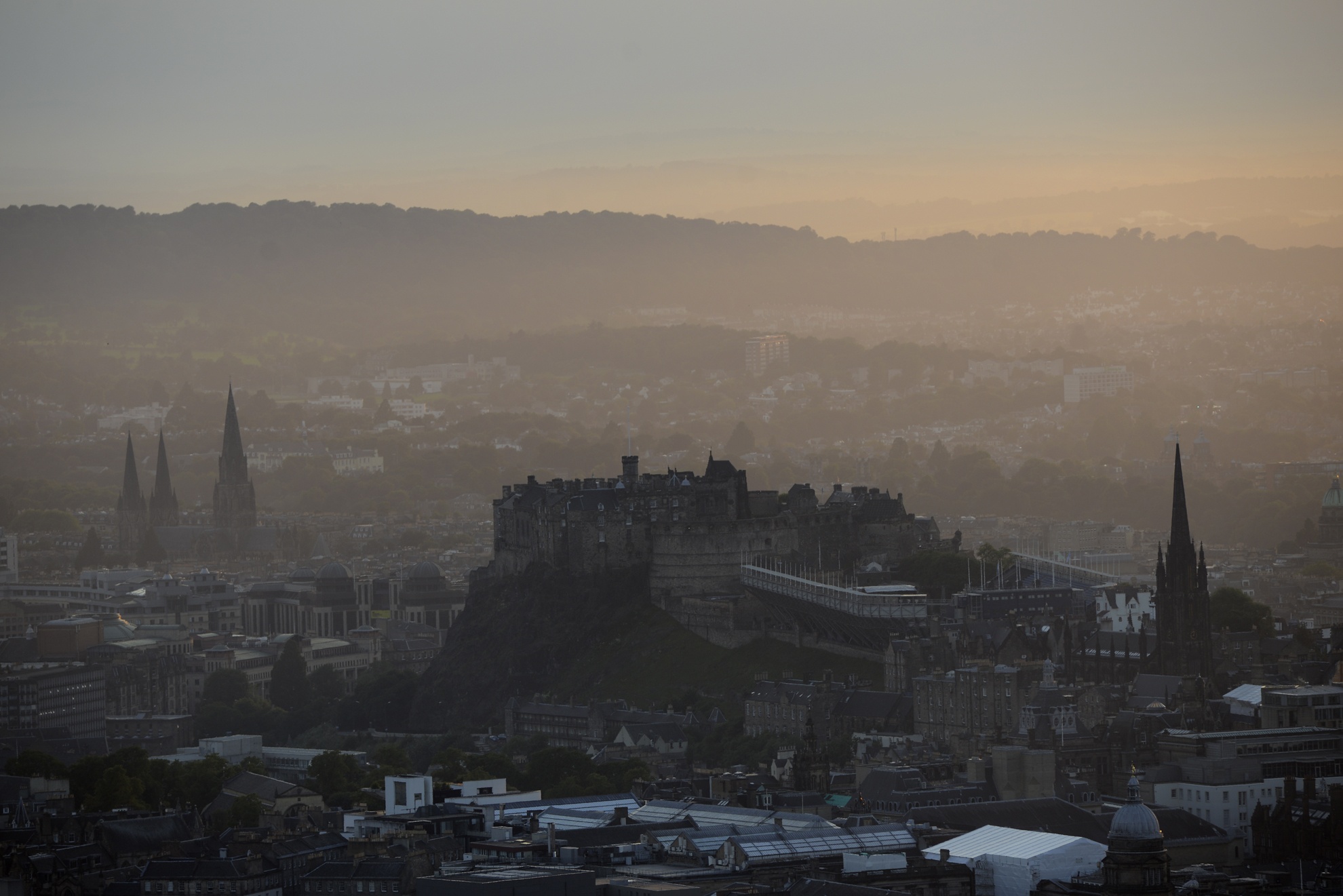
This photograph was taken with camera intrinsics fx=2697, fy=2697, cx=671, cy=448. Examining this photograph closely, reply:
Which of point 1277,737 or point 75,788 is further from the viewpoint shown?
point 75,788

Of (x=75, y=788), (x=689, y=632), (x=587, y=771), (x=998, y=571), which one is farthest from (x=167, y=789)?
(x=998, y=571)

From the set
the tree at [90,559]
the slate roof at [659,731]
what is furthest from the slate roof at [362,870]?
the tree at [90,559]

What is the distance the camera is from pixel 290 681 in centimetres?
12200

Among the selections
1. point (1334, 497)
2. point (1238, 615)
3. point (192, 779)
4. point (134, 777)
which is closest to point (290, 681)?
point (134, 777)

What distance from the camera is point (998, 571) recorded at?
95.1 metres

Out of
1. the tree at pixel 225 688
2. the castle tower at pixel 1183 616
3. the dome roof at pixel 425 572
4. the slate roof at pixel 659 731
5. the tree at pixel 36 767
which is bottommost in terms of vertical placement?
the tree at pixel 36 767

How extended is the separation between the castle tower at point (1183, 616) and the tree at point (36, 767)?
3377 cm

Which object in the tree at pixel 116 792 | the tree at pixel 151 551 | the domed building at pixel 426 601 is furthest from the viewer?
the tree at pixel 151 551

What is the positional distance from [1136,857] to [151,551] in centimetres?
15825

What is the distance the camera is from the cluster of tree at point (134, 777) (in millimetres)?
76750

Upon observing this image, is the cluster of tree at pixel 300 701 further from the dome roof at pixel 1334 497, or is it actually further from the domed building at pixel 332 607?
the dome roof at pixel 1334 497

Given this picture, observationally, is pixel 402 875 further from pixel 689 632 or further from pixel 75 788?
pixel 689 632

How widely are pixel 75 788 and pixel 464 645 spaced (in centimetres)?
2733

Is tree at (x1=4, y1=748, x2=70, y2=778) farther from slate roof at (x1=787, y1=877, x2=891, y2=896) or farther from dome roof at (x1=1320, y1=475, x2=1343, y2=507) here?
dome roof at (x1=1320, y1=475, x2=1343, y2=507)
